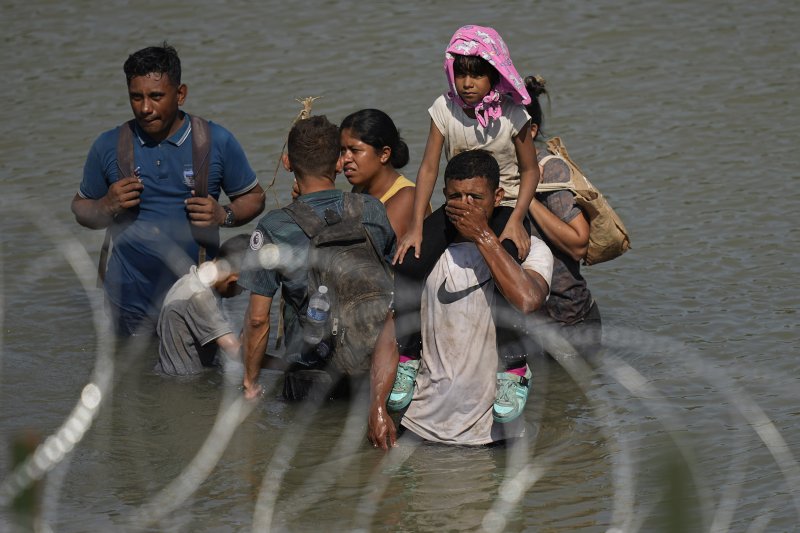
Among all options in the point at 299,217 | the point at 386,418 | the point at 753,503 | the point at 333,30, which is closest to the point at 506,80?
the point at 299,217

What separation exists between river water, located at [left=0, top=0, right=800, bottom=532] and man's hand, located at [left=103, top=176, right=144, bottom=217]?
3.35 ft

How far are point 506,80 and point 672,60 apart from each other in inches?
317

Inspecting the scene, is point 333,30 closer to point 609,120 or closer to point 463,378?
point 609,120

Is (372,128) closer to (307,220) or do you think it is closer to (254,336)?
(307,220)

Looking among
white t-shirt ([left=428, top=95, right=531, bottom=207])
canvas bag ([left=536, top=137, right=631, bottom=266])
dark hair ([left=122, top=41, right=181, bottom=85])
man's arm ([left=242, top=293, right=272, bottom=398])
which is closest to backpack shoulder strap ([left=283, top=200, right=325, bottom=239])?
man's arm ([left=242, top=293, right=272, bottom=398])

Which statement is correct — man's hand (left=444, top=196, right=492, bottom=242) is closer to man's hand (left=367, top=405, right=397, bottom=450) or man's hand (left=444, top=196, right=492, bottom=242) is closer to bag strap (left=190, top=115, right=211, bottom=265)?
man's hand (left=367, top=405, right=397, bottom=450)

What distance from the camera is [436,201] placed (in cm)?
975

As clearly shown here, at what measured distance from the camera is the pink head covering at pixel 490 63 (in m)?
5.21

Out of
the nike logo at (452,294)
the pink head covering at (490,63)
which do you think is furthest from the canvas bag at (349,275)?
the pink head covering at (490,63)

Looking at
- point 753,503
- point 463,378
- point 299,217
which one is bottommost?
point 753,503

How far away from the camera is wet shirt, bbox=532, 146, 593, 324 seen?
619 centimetres

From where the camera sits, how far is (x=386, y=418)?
5.26 m

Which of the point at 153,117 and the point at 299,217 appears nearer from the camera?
the point at 299,217

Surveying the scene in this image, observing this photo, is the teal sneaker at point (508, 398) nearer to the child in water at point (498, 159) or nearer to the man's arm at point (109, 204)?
the child in water at point (498, 159)
